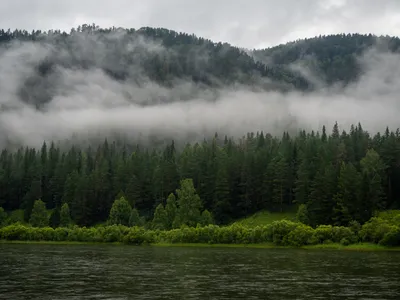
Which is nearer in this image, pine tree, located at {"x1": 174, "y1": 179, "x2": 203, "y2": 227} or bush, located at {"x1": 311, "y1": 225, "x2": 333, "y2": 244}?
bush, located at {"x1": 311, "y1": 225, "x2": 333, "y2": 244}

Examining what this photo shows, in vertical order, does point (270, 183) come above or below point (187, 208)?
above

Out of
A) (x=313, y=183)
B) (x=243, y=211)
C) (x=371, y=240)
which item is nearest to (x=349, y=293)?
(x=371, y=240)

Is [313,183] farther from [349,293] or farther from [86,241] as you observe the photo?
[349,293]

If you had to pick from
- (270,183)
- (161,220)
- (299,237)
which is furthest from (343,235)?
(161,220)

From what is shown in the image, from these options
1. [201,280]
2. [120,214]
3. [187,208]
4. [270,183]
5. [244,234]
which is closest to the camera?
[201,280]

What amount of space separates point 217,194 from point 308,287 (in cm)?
12017

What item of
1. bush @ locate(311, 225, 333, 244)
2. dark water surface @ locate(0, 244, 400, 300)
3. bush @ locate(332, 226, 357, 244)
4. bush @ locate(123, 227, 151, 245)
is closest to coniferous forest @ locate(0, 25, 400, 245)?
bush @ locate(332, 226, 357, 244)

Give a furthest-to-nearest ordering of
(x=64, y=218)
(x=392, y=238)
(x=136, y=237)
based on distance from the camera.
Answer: (x=64, y=218) < (x=136, y=237) < (x=392, y=238)

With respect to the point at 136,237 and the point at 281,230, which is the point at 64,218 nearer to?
the point at 136,237

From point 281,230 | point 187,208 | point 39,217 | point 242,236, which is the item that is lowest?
point 242,236

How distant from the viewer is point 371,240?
10962 cm

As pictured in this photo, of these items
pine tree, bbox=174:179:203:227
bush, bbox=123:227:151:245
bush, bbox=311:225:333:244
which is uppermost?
pine tree, bbox=174:179:203:227

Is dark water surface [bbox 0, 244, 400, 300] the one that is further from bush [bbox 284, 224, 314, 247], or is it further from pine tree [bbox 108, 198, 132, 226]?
pine tree [bbox 108, 198, 132, 226]

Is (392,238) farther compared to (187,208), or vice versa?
(187,208)
